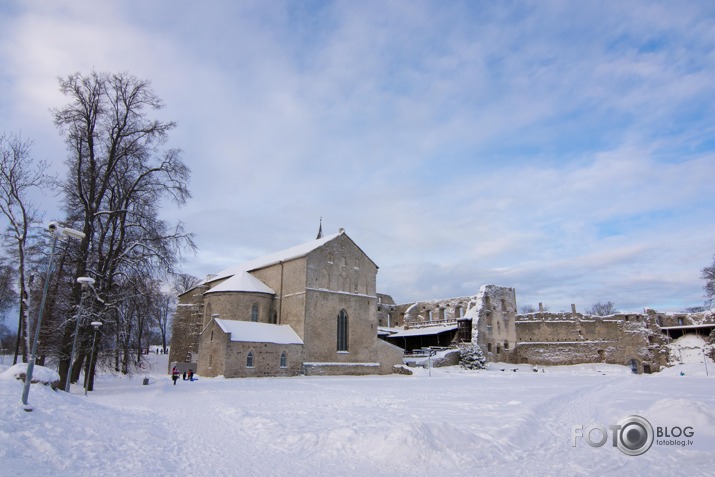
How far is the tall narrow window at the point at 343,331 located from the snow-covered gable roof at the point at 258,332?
4.45 m

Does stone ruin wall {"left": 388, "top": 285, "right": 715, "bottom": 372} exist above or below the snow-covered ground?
above

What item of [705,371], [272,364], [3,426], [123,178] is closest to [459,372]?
[272,364]

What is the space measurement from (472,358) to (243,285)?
23451 millimetres

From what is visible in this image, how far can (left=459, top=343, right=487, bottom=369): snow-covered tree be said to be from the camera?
4622 cm

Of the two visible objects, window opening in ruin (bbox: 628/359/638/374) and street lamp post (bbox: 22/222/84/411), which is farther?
window opening in ruin (bbox: 628/359/638/374)

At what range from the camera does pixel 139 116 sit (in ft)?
75.8

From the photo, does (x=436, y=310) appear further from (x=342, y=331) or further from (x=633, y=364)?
(x=342, y=331)

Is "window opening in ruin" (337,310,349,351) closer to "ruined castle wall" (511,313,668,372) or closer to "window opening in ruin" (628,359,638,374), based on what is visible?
"ruined castle wall" (511,313,668,372)

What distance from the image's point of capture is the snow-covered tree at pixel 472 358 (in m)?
46.2

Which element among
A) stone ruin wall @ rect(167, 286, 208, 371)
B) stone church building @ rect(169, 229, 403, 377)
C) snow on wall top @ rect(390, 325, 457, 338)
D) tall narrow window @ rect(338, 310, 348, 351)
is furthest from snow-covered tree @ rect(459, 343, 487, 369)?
stone ruin wall @ rect(167, 286, 208, 371)

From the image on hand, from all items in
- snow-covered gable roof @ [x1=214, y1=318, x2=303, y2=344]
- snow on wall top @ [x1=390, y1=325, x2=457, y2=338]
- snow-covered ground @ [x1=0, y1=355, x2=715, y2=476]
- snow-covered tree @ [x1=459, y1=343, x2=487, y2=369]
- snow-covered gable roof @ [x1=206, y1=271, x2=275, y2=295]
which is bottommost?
snow-covered ground @ [x1=0, y1=355, x2=715, y2=476]

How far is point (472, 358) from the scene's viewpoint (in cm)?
4653

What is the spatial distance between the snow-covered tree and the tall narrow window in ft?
44.2

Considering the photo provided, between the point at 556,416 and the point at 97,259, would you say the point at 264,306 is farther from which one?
the point at 556,416
